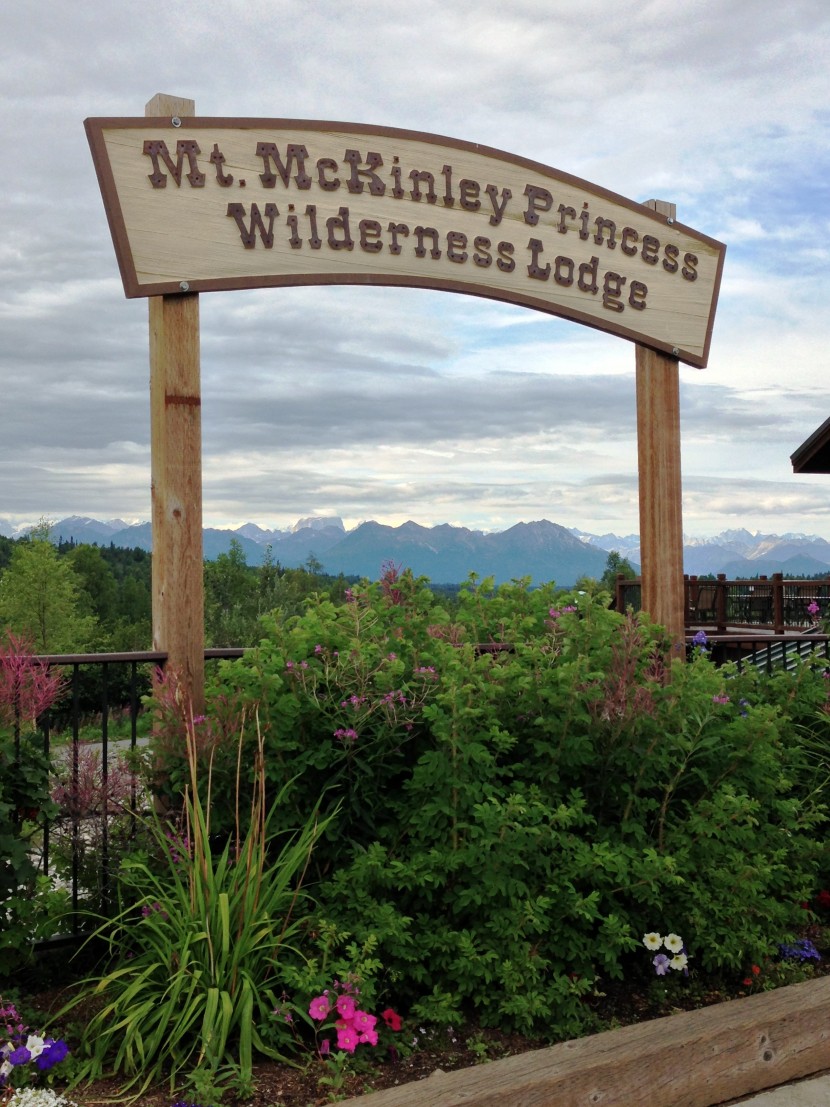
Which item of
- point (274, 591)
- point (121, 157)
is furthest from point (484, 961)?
point (274, 591)

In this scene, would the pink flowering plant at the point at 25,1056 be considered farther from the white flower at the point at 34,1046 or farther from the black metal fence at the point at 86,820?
the black metal fence at the point at 86,820

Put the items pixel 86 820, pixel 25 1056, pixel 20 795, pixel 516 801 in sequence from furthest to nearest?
1. pixel 86 820
2. pixel 20 795
3. pixel 516 801
4. pixel 25 1056

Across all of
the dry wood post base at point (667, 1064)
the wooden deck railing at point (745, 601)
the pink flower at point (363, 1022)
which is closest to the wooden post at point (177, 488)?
the pink flower at point (363, 1022)

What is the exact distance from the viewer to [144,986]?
3.36m

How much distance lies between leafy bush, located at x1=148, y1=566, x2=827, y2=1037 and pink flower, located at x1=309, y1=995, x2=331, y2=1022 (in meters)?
0.27

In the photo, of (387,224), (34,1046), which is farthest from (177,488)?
(34,1046)

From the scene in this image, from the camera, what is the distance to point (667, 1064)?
329 centimetres

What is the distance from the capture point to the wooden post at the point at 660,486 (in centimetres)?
588

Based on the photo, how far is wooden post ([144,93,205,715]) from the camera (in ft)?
14.7

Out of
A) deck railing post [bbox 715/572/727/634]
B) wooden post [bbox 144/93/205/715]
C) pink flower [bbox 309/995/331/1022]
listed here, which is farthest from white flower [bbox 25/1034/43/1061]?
deck railing post [bbox 715/572/727/634]

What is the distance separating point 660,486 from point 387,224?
2.22 metres

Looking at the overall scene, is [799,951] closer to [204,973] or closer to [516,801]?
[516,801]

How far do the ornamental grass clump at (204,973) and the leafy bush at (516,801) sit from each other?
0.26m

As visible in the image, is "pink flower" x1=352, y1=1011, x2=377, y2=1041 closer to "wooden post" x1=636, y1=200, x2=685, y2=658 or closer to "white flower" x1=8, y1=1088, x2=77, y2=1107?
"white flower" x1=8, y1=1088, x2=77, y2=1107
